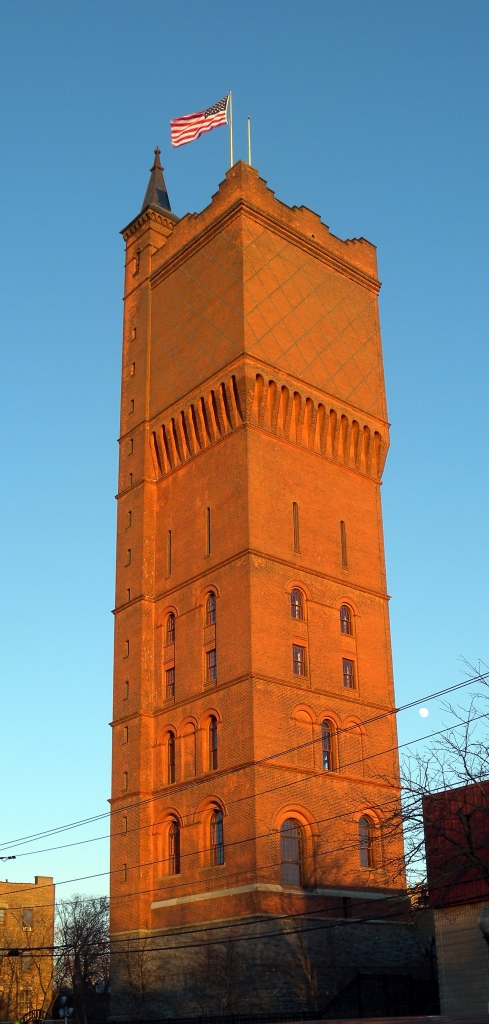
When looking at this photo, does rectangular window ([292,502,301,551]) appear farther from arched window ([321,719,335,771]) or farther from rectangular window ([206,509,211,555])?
arched window ([321,719,335,771])

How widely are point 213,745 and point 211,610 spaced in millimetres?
5477

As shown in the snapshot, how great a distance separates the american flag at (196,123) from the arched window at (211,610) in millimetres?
20587

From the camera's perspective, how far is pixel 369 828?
1688 inches

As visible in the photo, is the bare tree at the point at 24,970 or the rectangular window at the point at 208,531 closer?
the rectangular window at the point at 208,531

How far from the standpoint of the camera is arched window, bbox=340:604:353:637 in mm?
46406

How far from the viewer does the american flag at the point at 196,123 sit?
49969 millimetres

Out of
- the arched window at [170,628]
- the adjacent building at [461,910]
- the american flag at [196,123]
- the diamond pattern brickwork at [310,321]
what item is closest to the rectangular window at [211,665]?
the arched window at [170,628]

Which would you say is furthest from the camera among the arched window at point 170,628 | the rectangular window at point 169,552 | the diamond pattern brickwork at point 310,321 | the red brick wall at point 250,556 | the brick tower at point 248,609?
the rectangular window at point 169,552

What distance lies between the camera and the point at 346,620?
4672 centimetres

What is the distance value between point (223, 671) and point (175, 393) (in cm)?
1382

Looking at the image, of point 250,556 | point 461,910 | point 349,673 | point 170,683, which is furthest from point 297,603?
point 461,910

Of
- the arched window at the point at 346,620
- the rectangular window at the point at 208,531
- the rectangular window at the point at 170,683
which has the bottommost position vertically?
the rectangular window at the point at 170,683

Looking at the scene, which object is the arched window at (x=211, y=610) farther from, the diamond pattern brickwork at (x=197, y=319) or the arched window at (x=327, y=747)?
the diamond pattern brickwork at (x=197, y=319)

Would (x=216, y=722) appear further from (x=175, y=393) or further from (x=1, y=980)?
(x=1, y=980)
